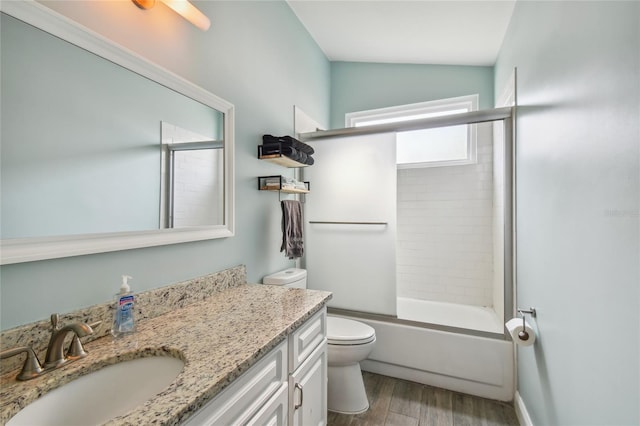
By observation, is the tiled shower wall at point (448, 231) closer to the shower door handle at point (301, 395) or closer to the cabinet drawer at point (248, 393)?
the shower door handle at point (301, 395)

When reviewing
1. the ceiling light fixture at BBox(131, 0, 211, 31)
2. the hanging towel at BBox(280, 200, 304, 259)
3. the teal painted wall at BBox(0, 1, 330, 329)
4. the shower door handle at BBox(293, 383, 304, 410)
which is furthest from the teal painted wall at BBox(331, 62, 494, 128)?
the shower door handle at BBox(293, 383, 304, 410)

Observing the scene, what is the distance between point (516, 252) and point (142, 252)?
2.04m

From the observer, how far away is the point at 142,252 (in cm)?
111

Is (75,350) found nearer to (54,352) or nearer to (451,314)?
(54,352)

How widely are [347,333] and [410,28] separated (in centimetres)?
230

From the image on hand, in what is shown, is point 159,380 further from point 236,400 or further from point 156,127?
point 156,127

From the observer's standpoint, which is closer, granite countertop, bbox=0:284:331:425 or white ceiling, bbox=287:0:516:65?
granite countertop, bbox=0:284:331:425

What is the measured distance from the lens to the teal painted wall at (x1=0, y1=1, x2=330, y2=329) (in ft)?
2.83

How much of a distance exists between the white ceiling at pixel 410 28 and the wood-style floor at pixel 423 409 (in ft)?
8.44

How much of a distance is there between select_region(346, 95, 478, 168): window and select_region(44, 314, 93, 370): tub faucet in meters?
2.57

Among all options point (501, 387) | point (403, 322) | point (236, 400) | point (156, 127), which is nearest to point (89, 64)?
point (156, 127)

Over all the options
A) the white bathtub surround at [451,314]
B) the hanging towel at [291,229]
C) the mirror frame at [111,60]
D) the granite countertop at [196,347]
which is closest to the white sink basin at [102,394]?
the granite countertop at [196,347]

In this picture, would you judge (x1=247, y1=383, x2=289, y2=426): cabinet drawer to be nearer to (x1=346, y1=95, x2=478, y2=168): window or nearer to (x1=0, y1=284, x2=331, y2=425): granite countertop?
(x1=0, y1=284, x2=331, y2=425): granite countertop

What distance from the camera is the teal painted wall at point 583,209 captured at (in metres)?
0.72
